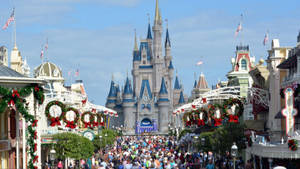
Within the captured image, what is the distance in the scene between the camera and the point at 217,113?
44688 mm

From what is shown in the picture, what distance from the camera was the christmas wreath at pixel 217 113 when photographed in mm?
44500

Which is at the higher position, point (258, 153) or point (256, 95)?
point (256, 95)

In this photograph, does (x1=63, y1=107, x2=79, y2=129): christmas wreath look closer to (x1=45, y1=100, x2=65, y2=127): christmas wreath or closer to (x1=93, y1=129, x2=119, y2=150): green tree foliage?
(x1=45, y1=100, x2=65, y2=127): christmas wreath

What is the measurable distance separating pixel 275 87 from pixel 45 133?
58.8ft

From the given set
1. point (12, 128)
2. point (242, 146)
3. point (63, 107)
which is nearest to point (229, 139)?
point (242, 146)

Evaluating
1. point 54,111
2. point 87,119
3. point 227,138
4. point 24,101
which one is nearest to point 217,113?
point 227,138

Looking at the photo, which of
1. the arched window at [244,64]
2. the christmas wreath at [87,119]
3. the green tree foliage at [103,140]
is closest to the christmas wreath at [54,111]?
the christmas wreath at [87,119]

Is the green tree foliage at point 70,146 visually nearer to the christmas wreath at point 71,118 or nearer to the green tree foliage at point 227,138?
the christmas wreath at point 71,118

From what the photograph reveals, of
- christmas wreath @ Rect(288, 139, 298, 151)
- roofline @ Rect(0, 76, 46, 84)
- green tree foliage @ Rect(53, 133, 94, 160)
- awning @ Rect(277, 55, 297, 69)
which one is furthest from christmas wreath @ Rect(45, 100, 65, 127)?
awning @ Rect(277, 55, 297, 69)

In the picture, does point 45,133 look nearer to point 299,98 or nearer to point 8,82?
point 299,98

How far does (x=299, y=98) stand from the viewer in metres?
40.2

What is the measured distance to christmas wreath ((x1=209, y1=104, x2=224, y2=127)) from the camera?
44500mm

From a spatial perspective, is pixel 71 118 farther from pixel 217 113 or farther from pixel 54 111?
pixel 217 113

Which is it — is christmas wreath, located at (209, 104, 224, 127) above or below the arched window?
below
